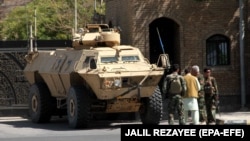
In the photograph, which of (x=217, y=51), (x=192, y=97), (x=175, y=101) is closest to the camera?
(x=192, y=97)

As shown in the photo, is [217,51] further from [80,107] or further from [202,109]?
[80,107]

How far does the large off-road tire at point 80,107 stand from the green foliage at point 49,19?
1217 inches

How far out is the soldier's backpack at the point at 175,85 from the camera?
15.7m

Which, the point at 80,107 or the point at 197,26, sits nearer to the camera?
the point at 80,107

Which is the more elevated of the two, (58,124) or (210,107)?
(210,107)

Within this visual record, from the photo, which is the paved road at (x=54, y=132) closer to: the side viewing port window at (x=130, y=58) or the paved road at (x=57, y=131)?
the paved road at (x=57, y=131)

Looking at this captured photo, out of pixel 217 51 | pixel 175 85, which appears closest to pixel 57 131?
pixel 175 85

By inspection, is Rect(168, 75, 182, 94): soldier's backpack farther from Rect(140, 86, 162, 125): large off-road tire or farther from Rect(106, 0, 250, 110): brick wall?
Rect(106, 0, 250, 110): brick wall

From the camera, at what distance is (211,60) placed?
905 inches

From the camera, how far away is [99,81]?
1680cm

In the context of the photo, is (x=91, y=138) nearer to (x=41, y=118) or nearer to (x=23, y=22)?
(x=41, y=118)

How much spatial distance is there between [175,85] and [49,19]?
125 ft

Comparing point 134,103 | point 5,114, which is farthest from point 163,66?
point 5,114

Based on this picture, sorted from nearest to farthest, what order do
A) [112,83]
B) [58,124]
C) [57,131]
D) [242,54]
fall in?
[112,83]
[57,131]
[58,124]
[242,54]
